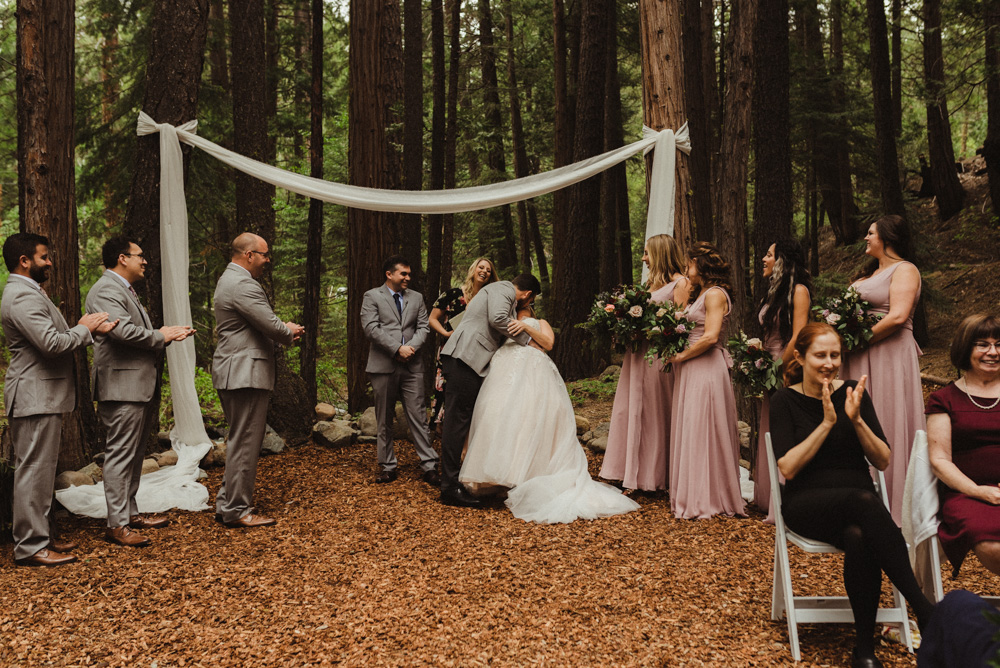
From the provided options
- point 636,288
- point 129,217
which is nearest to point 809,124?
point 636,288

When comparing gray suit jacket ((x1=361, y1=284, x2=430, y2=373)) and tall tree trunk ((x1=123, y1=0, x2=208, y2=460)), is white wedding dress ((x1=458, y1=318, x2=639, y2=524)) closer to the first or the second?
gray suit jacket ((x1=361, y1=284, x2=430, y2=373))

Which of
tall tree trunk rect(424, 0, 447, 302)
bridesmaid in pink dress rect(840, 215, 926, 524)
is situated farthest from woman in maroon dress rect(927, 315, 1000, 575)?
tall tree trunk rect(424, 0, 447, 302)

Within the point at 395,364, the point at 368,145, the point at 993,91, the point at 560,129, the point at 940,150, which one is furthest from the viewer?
the point at 940,150

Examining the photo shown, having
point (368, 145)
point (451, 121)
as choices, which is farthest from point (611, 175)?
point (368, 145)

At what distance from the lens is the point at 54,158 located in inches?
245

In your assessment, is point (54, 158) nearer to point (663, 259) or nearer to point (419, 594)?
point (419, 594)

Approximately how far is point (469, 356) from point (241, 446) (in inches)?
76.8

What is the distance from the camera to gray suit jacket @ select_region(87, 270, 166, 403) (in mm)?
5012

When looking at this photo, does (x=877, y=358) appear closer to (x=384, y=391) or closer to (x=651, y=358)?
(x=651, y=358)

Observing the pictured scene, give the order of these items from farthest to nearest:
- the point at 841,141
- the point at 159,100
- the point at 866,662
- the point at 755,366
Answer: the point at 841,141, the point at 159,100, the point at 755,366, the point at 866,662

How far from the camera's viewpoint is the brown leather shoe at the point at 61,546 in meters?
4.85

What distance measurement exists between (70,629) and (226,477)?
1.76m

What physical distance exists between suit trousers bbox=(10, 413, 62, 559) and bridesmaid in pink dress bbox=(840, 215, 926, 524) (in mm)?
5512

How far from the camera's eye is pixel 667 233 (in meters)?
6.67
